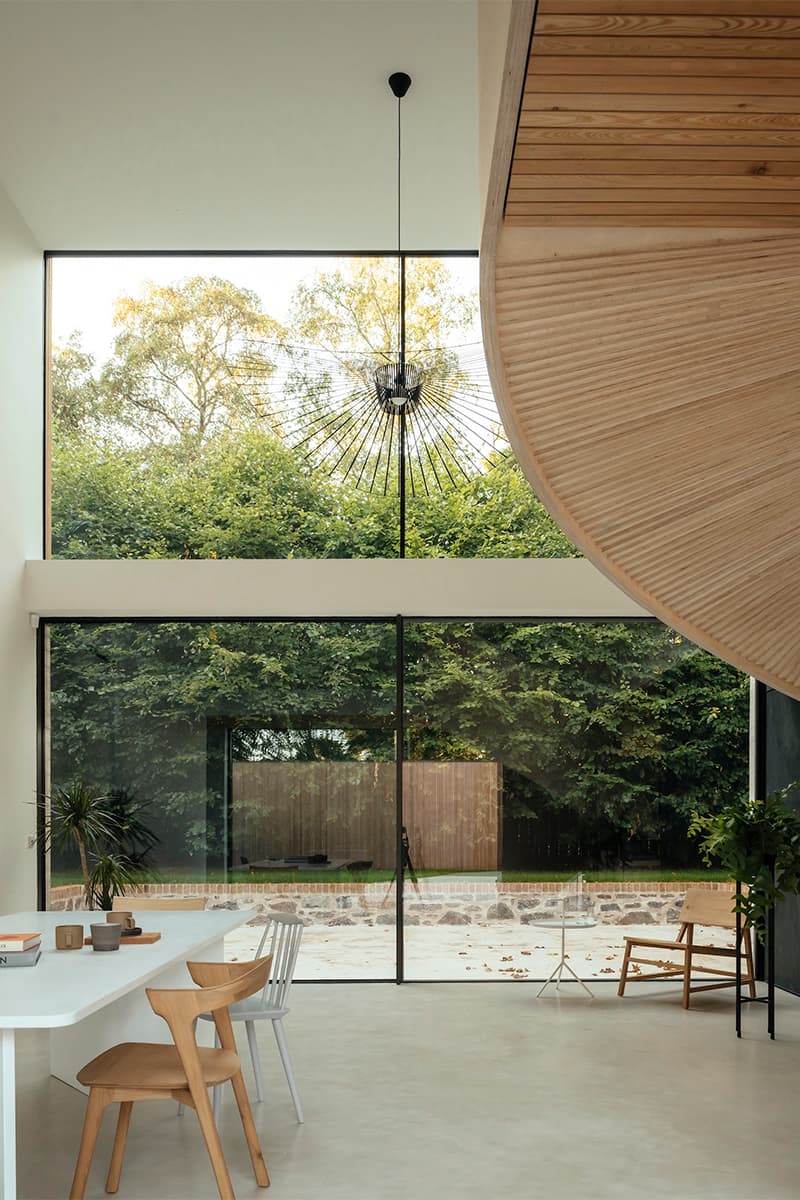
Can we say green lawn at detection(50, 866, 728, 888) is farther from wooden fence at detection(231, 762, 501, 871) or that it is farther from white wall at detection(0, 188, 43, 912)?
white wall at detection(0, 188, 43, 912)

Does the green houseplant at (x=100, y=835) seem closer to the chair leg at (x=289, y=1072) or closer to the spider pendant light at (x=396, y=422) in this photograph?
the spider pendant light at (x=396, y=422)

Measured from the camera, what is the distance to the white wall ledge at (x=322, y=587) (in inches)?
310

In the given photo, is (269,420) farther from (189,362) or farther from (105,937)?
(105,937)

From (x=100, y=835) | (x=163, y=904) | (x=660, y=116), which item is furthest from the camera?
(x=100, y=835)

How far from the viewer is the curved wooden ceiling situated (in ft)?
8.39

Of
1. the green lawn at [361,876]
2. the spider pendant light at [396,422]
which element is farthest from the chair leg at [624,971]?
the spider pendant light at [396,422]

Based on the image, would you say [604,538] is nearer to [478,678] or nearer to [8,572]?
[478,678]

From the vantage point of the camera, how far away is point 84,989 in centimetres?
368

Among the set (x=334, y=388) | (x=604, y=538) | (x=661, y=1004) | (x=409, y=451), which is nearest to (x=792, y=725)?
(x=661, y=1004)

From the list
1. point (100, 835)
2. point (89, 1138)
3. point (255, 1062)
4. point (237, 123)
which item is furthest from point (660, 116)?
point (100, 835)

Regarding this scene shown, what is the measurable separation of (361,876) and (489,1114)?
3.12m

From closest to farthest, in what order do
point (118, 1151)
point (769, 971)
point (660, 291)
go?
point (660, 291)
point (118, 1151)
point (769, 971)

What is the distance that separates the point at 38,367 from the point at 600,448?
20.6 ft

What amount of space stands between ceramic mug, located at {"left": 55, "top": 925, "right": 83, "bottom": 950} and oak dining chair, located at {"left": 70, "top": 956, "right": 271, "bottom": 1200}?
23.7 inches
